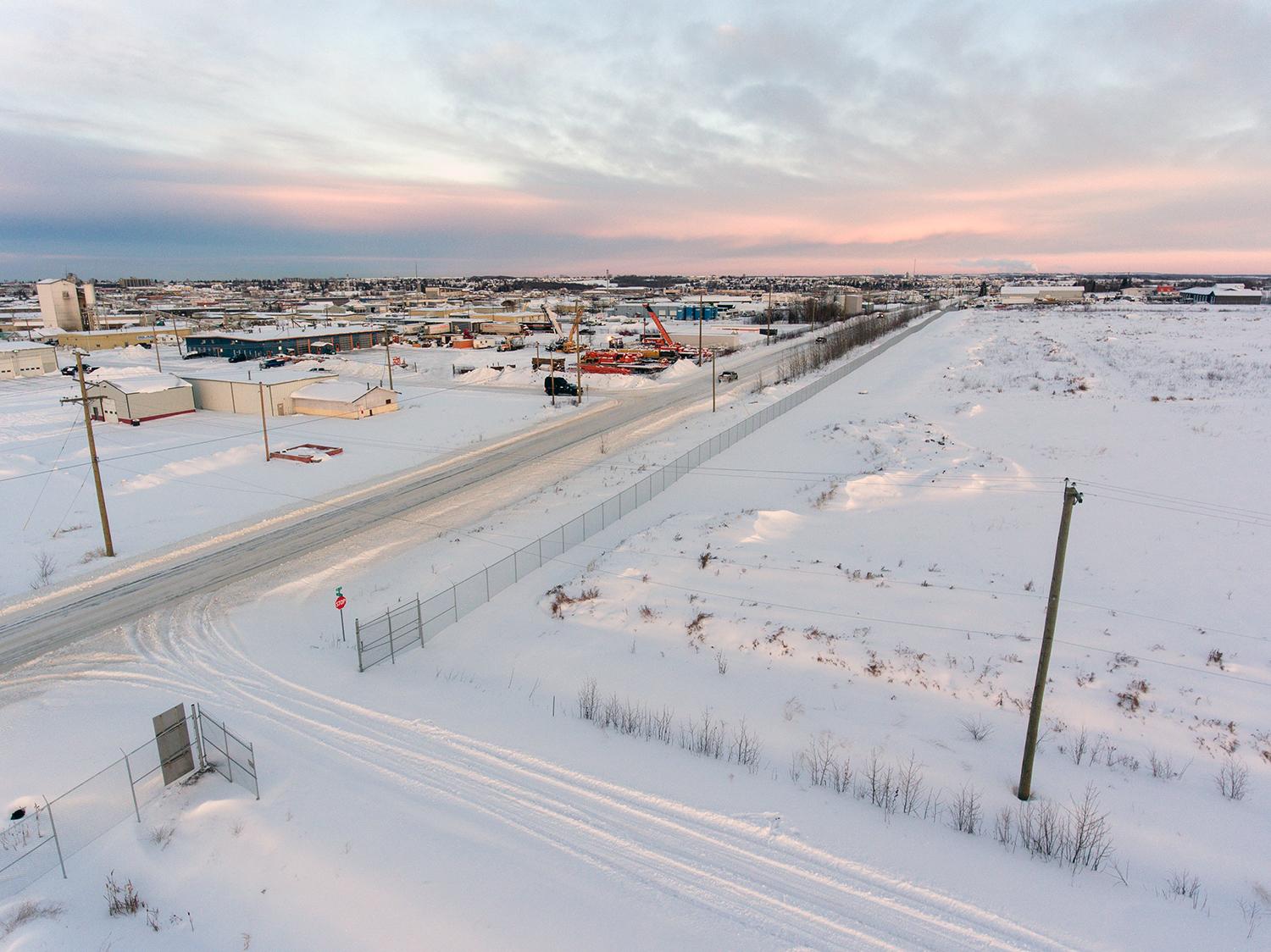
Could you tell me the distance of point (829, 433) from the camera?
40844 mm

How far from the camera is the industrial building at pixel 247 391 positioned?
5056 cm

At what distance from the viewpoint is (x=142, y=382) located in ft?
162

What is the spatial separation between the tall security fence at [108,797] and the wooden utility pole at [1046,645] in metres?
12.4

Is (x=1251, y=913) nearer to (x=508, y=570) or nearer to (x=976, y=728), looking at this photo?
(x=976, y=728)

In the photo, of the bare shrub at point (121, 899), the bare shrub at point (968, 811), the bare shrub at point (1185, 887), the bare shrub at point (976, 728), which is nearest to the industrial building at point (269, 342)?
the bare shrub at point (121, 899)

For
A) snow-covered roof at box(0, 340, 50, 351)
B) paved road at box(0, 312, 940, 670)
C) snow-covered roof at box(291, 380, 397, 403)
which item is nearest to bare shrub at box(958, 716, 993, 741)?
paved road at box(0, 312, 940, 670)

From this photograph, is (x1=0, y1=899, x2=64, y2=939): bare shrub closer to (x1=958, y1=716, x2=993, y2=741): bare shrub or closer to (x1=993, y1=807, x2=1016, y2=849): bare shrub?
(x1=993, y1=807, x2=1016, y2=849): bare shrub

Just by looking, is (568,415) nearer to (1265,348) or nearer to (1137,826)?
(1137,826)

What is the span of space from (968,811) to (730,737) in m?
4.25

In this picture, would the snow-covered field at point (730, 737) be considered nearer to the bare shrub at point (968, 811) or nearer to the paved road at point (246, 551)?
the bare shrub at point (968, 811)

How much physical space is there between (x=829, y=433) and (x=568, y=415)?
1916cm

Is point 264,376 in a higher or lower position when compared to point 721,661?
higher

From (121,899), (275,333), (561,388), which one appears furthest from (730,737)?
(275,333)

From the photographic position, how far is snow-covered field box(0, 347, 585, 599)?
1016 inches
